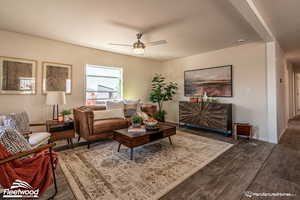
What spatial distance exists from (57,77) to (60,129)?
151 cm

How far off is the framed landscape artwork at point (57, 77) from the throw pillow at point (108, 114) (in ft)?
3.87

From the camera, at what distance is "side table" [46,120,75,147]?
292cm

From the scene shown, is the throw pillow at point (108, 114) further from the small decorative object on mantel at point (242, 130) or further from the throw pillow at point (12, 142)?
the small decorative object on mantel at point (242, 130)

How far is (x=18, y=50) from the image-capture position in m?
3.23

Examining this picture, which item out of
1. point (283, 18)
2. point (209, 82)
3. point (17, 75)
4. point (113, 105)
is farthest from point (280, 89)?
point (17, 75)

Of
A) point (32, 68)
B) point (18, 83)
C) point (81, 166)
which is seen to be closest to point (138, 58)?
point (32, 68)

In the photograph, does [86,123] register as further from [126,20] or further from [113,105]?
[126,20]

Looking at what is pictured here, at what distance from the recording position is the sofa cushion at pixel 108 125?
10.4ft

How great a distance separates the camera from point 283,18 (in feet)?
8.23

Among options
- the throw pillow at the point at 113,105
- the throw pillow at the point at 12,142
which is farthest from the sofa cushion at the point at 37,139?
the throw pillow at the point at 113,105

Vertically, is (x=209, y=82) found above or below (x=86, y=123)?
above

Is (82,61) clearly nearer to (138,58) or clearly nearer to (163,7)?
(138,58)

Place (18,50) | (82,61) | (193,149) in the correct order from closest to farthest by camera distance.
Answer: (193,149) → (18,50) → (82,61)

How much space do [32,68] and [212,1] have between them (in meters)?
4.07
